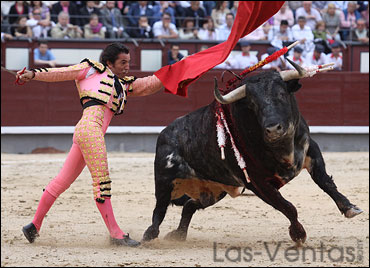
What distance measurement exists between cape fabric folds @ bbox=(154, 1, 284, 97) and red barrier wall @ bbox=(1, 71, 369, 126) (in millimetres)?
5362

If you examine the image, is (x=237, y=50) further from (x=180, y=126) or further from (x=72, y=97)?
(x=180, y=126)

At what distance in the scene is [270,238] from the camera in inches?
172

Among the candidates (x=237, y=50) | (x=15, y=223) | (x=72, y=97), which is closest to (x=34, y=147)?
(x=72, y=97)

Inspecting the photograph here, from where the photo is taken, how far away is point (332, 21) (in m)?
10.3

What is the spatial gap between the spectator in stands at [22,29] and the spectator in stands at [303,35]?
11.1 ft

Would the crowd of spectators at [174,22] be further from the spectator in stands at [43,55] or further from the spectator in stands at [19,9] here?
the spectator in stands at [43,55]

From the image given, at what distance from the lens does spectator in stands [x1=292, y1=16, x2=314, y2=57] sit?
31.8 ft

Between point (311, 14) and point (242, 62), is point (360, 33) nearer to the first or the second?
point (311, 14)

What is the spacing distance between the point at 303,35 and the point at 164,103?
201 cm

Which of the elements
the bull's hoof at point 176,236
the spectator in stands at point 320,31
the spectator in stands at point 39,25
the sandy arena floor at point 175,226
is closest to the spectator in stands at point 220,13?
the spectator in stands at point 320,31

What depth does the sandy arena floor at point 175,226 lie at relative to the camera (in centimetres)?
365

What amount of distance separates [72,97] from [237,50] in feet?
7.40

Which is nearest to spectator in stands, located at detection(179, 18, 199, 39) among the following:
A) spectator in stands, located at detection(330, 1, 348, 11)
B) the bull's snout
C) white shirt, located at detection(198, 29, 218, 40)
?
white shirt, located at detection(198, 29, 218, 40)

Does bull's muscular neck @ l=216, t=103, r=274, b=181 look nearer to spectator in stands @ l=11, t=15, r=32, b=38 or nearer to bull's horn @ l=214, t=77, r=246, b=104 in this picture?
bull's horn @ l=214, t=77, r=246, b=104
